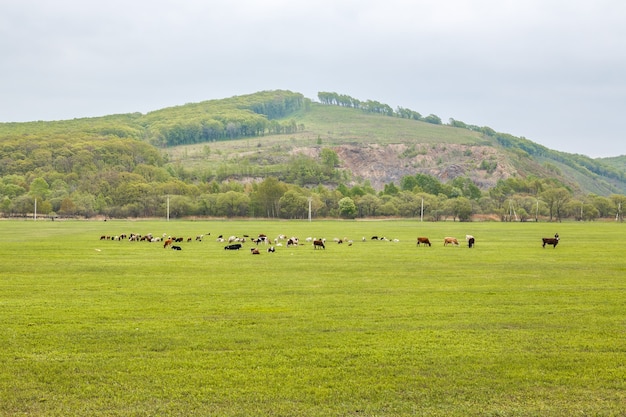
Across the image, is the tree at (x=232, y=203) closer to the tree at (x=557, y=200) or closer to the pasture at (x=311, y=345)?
the tree at (x=557, y=200)

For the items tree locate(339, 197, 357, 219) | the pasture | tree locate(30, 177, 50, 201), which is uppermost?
tree locate(30, 177, 50, 201)

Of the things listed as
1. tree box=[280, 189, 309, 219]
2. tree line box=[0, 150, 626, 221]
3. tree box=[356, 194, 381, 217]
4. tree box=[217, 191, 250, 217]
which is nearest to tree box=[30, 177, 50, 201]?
tree line box=[0, 150, 626, 221]

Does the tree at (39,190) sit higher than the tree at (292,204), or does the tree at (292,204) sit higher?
the tree at (39,190)

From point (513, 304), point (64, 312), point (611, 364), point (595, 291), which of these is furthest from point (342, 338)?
point (595, 291)

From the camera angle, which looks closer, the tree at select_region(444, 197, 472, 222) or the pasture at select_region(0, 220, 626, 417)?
the pasture at select_region(0, 220, 626, 417)

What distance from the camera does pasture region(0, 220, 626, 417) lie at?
31.0ft

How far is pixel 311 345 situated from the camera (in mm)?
12523

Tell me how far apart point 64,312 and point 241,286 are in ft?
23.0

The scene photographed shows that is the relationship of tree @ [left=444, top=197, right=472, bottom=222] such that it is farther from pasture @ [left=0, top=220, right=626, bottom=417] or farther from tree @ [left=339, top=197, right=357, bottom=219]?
pasture @ [left=0, top=220, right=626, bottom=417]

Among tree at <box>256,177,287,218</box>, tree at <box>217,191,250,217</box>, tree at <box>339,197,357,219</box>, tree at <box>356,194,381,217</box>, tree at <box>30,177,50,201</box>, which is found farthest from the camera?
tree at <box>30,177,50,201</box>

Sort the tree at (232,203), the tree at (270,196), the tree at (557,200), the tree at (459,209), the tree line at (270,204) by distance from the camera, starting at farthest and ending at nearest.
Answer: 1. the tree at (557,200)
2. the tree at (270,196)
3. the tree at (232,203)
4. the tree line at (270,204)
5. the tree at (459,209)

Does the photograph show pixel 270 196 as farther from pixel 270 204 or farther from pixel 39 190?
pixel 39 190

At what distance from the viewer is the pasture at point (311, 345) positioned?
372 inches

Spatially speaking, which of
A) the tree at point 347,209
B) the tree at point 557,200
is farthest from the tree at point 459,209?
the tree at point 557,200
